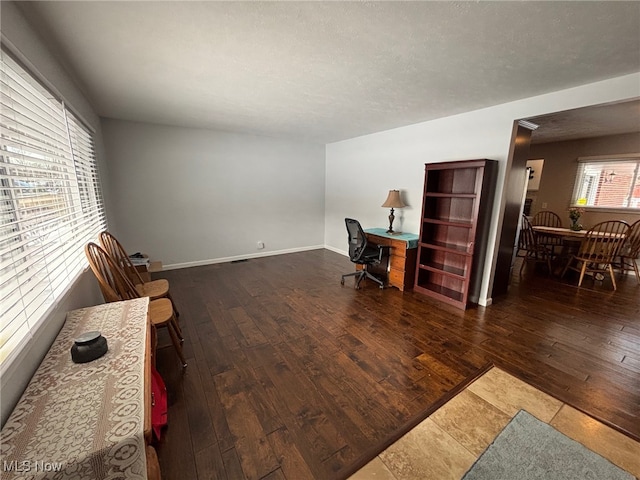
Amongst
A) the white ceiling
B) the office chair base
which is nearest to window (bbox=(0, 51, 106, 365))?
the white ceiling

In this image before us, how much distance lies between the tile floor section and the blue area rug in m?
0.04

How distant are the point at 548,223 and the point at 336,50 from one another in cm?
597

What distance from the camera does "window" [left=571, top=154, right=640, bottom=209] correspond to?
4.44 m

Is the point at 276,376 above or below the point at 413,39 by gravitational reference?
below

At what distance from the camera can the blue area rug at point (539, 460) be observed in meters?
1.29

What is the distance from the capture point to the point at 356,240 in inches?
142

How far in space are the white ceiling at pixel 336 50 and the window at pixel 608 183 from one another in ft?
12.8

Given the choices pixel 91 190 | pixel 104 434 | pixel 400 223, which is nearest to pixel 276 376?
pixel 104 434

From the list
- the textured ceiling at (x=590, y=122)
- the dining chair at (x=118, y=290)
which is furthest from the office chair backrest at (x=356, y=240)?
the dining chair at (x=118, y=290)

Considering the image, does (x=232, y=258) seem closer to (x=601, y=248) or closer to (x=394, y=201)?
(x=394, y=201)

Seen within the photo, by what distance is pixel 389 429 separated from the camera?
154cm

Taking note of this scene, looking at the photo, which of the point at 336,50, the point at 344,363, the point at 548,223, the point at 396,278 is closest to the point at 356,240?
the point at 396,278

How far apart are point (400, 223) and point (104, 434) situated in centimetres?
401

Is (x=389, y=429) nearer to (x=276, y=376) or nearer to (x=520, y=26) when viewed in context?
(x=276, y=376)
